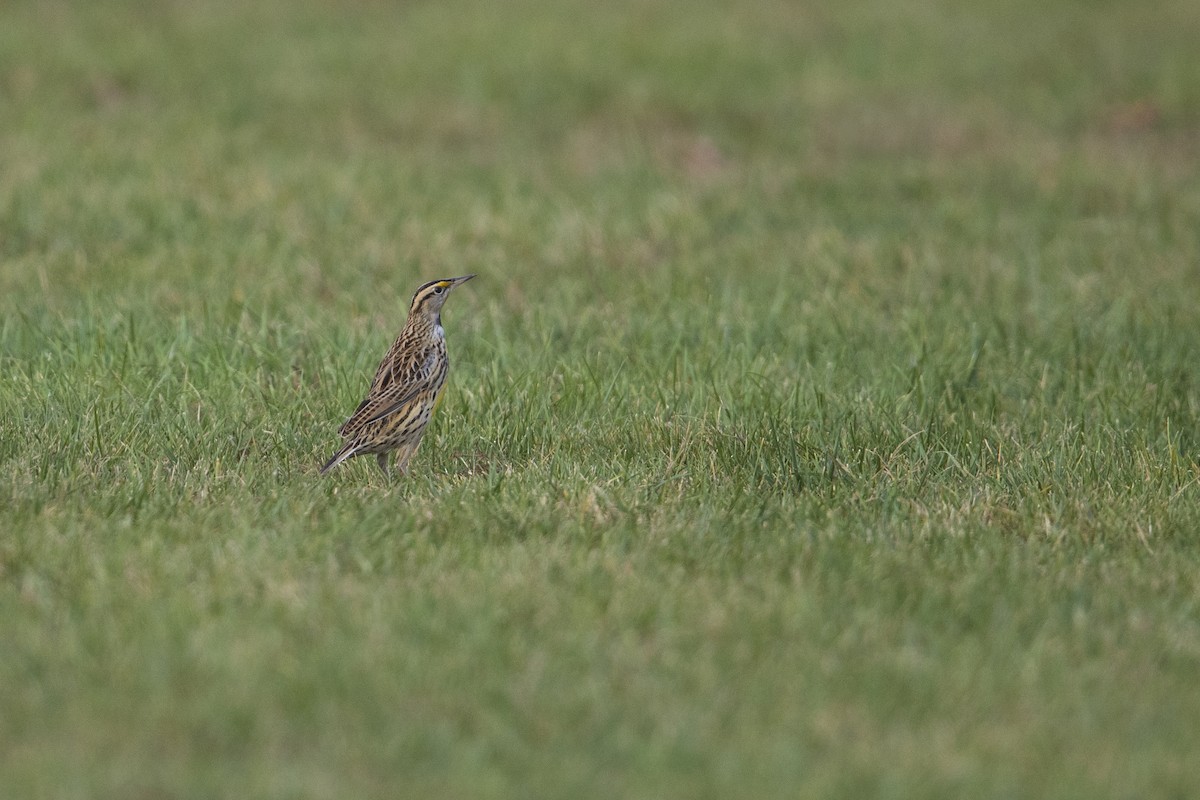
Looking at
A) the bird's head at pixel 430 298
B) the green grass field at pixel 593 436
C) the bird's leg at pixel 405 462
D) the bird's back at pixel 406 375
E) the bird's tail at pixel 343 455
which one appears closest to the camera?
the green grass field at pixel 593 436

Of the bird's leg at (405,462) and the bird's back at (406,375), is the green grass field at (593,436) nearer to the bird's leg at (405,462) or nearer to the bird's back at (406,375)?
the bird's leg at (405,462)

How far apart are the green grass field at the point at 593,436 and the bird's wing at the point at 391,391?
0.26m

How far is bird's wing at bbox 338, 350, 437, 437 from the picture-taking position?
7.37 metres

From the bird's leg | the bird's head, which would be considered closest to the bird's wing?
the bird's leg

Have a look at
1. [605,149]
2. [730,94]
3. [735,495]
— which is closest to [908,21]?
[730,94]

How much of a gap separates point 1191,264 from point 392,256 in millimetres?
5230

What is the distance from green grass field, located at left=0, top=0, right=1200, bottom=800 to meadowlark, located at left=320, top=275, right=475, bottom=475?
17 centimetres

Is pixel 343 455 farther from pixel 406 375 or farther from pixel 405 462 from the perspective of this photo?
pixel 406 375

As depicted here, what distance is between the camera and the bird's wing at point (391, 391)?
7371mm

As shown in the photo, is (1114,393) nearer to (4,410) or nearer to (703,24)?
(4,410)

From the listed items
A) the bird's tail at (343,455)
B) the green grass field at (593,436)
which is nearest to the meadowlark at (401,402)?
the bird's tail at (343,455)

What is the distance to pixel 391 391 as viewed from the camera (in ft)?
24.6

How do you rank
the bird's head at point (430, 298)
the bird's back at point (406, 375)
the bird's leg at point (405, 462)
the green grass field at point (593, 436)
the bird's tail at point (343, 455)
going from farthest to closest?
the bird's head at point (430, 298) < the bird's leg at point (405, 462) < the bird's back at point (406, 375) < the bird's tail at point (343, 455) < the green grass field at point (593, 436)

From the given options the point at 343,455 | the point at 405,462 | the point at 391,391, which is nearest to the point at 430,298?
the point at 391,391
